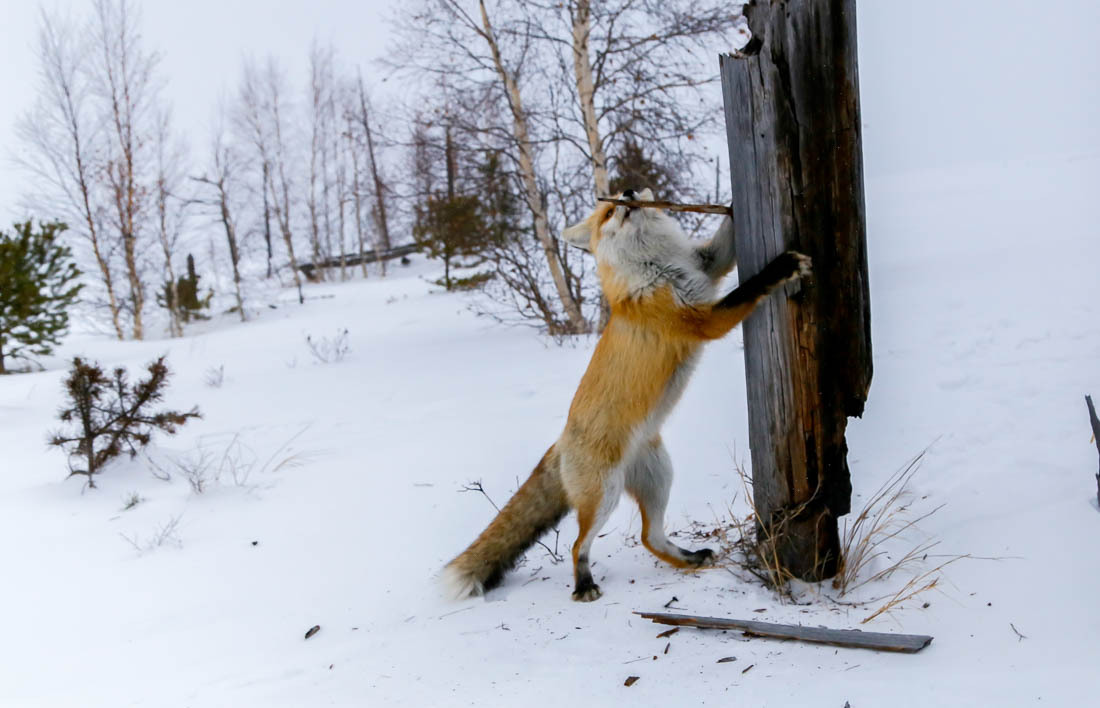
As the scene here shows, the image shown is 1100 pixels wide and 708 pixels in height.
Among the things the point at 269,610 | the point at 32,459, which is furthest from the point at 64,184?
the point at 269,610

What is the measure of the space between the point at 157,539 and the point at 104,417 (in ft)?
6.47

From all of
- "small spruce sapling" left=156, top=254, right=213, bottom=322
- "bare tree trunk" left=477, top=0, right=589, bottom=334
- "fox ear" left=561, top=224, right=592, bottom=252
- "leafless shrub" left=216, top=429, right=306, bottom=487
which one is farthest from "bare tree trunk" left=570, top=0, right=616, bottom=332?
"small spruce sapling" left=156, top=254, right=213, bottom=322

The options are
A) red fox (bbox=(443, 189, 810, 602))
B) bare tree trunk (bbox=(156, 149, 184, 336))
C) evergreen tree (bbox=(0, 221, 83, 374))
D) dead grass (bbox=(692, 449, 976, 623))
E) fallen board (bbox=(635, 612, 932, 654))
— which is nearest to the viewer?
Answer: fallen board (bbox=(635, 612, 932, 654))

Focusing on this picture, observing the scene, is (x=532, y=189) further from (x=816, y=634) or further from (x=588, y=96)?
(x=816, y=634)

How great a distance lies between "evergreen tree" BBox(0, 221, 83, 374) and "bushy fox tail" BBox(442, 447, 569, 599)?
581 inches

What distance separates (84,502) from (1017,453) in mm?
6484

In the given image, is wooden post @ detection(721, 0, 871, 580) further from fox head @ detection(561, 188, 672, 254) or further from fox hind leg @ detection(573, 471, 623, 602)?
fox hind leg @ detection(573, 471, 623, 602)

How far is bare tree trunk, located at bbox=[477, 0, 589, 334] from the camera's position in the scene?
34.4 ft

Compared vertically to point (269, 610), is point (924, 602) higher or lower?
higher

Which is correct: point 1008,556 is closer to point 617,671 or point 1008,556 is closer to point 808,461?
point 808,461

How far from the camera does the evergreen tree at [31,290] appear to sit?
14.6 m

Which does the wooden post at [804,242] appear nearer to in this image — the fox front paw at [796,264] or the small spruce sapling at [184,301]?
the fox front paw at [796,264]

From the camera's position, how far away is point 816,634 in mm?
2539

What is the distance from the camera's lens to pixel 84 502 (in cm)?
557
